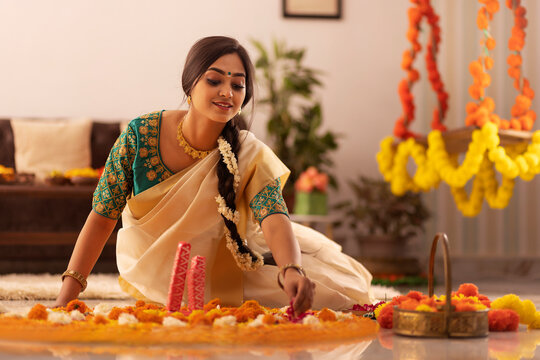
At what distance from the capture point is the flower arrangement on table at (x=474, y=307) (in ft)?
6.61

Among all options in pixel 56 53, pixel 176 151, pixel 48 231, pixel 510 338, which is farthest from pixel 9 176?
pixel 510 338

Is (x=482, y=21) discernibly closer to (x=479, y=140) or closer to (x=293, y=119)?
(x=479, y=140)

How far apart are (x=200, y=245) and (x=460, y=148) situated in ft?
7.27

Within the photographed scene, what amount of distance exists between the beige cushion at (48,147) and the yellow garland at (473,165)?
7.18ft

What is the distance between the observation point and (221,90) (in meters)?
2.32

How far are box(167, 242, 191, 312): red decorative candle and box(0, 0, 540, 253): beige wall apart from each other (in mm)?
3951

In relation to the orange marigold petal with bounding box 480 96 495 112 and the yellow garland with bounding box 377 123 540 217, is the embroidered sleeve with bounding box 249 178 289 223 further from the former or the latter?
the orange marigold petal with bounding box 480 96 495 112

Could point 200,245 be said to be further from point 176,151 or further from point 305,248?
point 305,248

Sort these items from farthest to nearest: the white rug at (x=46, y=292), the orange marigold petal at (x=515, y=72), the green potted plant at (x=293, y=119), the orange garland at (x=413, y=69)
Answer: the green potted plant at (x=293, y=119) < the orange garland at (x=413, y=69) < the orange marigold petal at (x=515, y=72) < the white rug at (x=46, y=292)

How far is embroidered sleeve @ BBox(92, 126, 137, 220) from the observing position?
240 cm

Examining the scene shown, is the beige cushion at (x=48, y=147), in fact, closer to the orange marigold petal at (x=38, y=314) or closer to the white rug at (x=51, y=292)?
the white rug at (x=51, y=292)

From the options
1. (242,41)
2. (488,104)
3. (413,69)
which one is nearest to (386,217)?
(413,69)

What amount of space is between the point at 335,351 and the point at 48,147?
3.87 m

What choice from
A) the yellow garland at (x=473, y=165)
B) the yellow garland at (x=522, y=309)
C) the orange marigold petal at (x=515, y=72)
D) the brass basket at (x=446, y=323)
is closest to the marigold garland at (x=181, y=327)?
the brass basket at (x=446, y=323)
